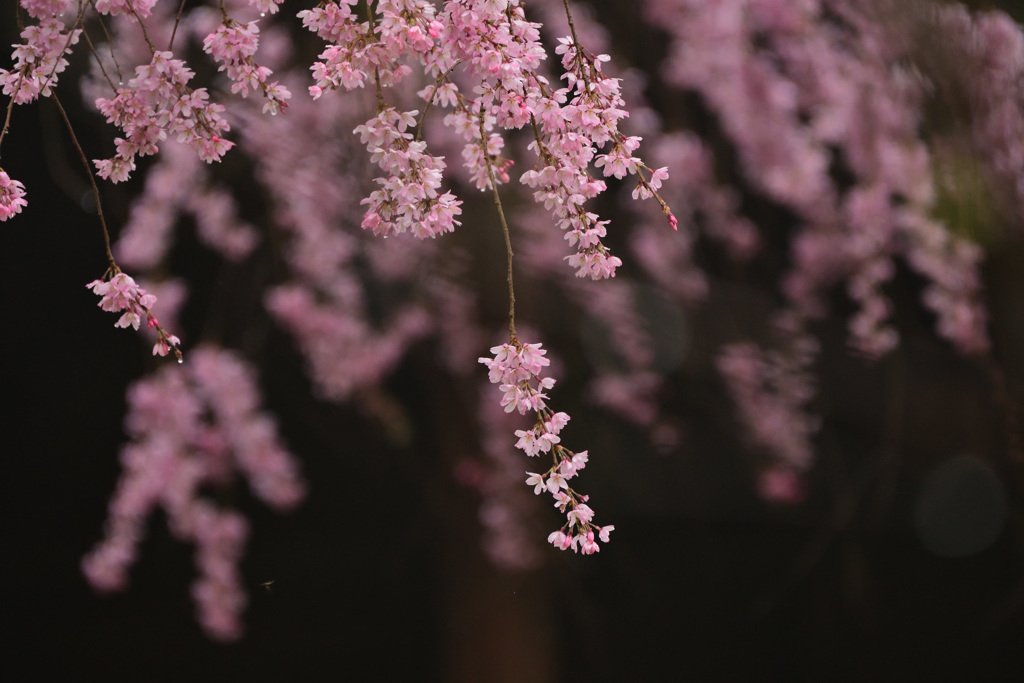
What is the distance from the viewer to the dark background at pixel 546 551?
1.58m

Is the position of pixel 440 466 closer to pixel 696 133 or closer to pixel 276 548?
pixel 276 548

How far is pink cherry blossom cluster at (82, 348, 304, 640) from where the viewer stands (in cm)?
153

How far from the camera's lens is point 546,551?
1674 mm

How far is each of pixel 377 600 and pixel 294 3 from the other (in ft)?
4.60

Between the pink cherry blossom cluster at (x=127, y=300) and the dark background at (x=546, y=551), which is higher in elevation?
the pink cherry blossom cluster at (x=127, y=300)

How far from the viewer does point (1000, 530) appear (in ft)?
6.34

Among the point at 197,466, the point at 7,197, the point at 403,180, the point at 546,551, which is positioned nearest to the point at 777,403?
the point at 546,551

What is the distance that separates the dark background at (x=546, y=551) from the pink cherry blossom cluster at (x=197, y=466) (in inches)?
2.0

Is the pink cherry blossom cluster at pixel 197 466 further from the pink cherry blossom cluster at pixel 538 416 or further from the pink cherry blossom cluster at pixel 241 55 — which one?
the pink cherry blossom cluster at pixel 538 416

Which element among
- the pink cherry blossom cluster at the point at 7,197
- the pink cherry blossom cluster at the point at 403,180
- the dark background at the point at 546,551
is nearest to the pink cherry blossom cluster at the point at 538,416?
the pink cherry blossom cluster at the point at 403,180

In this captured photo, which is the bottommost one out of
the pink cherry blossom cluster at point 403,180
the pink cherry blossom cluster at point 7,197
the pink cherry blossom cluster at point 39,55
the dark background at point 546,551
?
the dark background at point 546,551

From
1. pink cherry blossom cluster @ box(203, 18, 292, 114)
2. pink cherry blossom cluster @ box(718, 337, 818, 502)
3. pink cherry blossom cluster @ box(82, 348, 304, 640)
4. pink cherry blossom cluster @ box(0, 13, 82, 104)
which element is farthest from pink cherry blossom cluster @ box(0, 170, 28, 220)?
pink cherry blossom cluster @ box(718, 337, 818, 502)

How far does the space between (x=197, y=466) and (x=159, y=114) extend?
96 cm

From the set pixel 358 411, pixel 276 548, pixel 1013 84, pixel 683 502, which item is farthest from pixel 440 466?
pixel 1013 84
